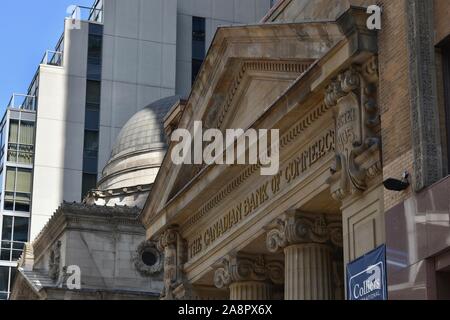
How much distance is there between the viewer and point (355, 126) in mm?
26891

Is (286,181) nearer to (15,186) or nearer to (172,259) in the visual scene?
(172,259)

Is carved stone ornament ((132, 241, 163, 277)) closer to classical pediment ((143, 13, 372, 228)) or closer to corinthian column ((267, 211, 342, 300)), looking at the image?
classical pediment ((143, 13, 372, 228))

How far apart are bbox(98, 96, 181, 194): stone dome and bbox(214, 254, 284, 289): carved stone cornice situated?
3112 cm

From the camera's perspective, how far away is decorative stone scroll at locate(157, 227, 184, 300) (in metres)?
39.3

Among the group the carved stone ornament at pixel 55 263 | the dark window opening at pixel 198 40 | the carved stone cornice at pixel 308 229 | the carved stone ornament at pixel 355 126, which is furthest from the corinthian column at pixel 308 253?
the dark window opening at pixel 198 40

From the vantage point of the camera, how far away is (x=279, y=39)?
3142 centimetres

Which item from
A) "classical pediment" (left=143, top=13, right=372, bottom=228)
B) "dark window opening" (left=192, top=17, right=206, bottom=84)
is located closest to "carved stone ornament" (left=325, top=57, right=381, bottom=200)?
"classical pediment" (left=143, top=13, right=372, bottom=228)

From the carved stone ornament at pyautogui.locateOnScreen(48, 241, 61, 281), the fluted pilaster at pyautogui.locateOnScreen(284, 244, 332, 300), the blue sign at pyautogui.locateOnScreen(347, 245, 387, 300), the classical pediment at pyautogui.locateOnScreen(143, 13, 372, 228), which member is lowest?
the blue sign at pyautogui.locateOnScreen(347, 245, 387, 300)

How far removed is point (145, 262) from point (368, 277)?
37074 millimetres

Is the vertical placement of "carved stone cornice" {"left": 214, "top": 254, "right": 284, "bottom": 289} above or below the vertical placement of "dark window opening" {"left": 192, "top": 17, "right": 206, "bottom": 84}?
below

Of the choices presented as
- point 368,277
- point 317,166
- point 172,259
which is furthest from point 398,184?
point 172,259

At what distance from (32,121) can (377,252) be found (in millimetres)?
64246

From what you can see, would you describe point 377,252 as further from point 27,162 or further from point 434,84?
point 27,162

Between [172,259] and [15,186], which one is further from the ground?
[15,186]
